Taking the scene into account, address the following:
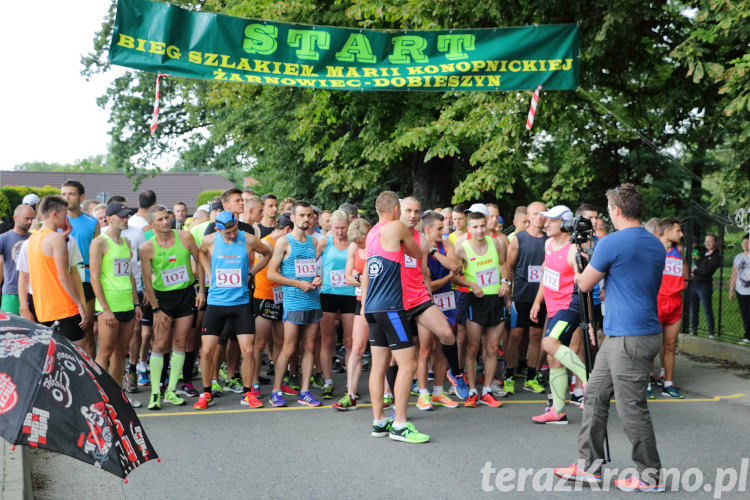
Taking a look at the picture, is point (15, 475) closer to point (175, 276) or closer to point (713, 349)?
point (175, 276)

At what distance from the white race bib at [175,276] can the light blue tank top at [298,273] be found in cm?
105

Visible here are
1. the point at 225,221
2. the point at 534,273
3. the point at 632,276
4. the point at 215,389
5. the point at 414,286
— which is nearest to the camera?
the point at 632,276

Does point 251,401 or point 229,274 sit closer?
point 229,274

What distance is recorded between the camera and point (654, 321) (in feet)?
16.4

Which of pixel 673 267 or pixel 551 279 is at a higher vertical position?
pixel 673 267

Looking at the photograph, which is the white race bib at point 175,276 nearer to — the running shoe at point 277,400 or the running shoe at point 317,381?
the running shoe at point 277,400

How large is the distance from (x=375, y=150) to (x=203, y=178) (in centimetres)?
6623

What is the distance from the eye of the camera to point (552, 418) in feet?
22.6

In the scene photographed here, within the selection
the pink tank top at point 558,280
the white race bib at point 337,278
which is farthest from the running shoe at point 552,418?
the white race bib at point 337,278

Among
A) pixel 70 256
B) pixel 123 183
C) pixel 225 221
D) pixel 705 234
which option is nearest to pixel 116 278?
pixel 70 256

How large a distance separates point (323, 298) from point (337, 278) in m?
0.32

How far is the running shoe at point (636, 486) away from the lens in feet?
16.3

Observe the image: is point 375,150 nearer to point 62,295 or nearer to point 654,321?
point 62,295

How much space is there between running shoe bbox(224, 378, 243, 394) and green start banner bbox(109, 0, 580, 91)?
3.84 m
